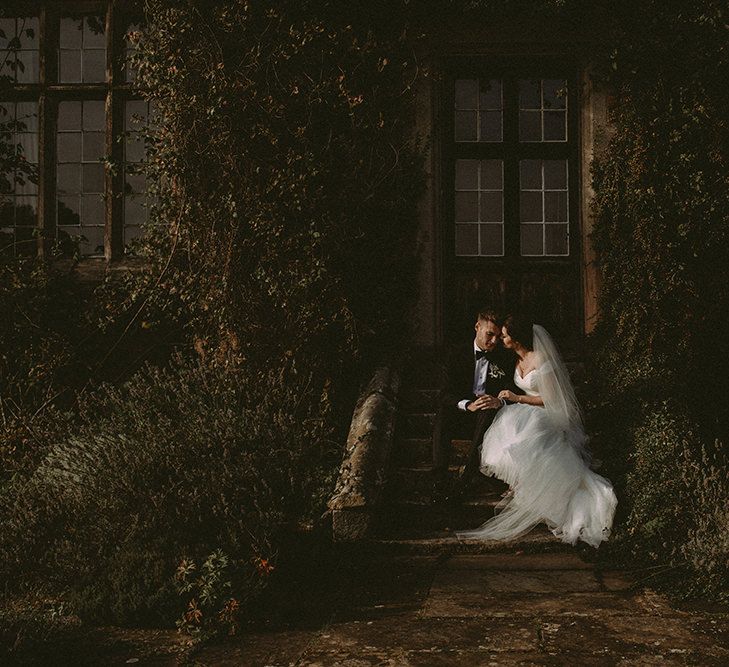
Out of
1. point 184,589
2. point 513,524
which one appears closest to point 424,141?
point 513,524

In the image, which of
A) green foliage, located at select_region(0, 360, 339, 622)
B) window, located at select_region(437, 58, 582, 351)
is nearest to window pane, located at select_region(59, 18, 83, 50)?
window, located at select_region(437, 58, 582, 351)

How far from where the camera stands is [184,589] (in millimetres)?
5145

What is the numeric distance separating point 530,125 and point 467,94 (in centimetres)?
72

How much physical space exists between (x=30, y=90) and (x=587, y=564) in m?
7.01

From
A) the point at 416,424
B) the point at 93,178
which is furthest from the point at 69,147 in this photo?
the point at 416,424

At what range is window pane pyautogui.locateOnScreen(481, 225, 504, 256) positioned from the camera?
9734mm

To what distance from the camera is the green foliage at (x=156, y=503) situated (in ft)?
17.6

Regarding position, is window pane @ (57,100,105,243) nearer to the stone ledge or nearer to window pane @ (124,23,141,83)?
window pane @ (124,23,141,83)

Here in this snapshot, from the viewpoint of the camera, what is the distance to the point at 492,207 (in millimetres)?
9773

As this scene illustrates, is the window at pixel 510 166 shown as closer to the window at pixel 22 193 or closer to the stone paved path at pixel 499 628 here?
the window at pixel 22 193

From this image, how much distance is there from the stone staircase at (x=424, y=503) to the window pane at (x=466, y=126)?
9.08 feet

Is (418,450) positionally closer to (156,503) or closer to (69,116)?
(156,503)

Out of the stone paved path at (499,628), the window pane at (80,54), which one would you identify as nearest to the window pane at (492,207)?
the window pane at (80,54)

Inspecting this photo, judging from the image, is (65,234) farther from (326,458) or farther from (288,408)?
(326,458)
